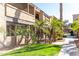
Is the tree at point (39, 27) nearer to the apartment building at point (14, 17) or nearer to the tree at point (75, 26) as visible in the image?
the apartment building at point (14, 17)

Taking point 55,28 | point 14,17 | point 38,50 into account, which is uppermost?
point 14,17

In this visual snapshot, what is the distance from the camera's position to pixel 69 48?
542 cm

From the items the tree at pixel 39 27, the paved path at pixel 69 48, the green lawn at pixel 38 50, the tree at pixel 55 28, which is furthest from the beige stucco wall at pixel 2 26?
the paved path at pixel 69 48

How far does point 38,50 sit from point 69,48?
833 millimetres

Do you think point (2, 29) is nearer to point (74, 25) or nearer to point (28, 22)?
point (28, 22)

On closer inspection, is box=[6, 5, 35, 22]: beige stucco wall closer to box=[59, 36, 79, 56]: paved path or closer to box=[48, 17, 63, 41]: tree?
box=[48, 17, 63, 41]: tree

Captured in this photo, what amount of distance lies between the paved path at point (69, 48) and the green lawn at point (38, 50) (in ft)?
0.47

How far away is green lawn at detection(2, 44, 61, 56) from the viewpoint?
538 centimetres

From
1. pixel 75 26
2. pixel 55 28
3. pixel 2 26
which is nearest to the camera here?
pixel 75 26

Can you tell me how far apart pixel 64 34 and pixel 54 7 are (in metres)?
0.77

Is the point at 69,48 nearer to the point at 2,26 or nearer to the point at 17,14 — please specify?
the point at 17,14

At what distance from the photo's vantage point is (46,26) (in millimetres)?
5547

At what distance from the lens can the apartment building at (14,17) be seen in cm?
538

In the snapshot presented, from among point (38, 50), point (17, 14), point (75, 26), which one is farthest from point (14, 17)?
point (75, 26)
